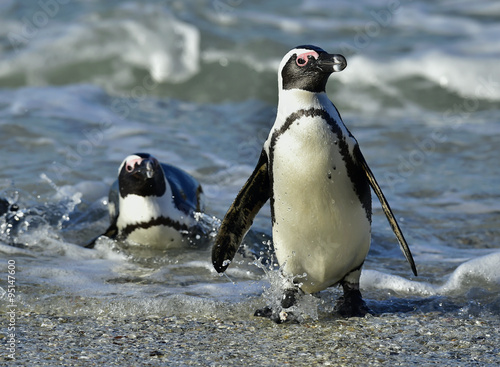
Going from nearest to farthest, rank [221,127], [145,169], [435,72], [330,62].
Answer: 1. [330,62]
2. [145,169]
3. [221,127]
4. [435,72]

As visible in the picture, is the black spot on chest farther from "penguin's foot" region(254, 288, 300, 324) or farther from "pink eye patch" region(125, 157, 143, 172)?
"pink eye patch" region(125, 157, 143, 172)

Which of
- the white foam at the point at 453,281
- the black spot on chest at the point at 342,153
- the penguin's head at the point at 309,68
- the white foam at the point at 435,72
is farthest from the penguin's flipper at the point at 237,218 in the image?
the white foam at the point at 435,72

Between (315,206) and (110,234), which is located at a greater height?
(315,206)

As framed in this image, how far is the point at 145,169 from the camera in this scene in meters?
5.19

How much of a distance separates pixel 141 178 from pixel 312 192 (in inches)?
78.9

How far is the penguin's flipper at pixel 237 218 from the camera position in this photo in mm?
3760

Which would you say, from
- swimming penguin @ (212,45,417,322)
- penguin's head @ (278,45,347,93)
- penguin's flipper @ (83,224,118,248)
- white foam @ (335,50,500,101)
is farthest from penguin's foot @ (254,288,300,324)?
white foam @ (335,50,500,101)

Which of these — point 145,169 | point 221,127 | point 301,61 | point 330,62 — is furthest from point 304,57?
point 221,127

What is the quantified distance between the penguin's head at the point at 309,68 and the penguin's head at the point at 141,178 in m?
1.89

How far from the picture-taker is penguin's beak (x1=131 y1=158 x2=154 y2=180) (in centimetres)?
517

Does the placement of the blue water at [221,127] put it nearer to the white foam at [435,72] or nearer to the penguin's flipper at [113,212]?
the white foam at [435,72]

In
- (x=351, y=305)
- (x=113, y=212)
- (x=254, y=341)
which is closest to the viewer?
(x=254, y=341)

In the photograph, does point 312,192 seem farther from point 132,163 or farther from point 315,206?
point 132,163

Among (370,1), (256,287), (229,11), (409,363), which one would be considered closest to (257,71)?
(229,11)
